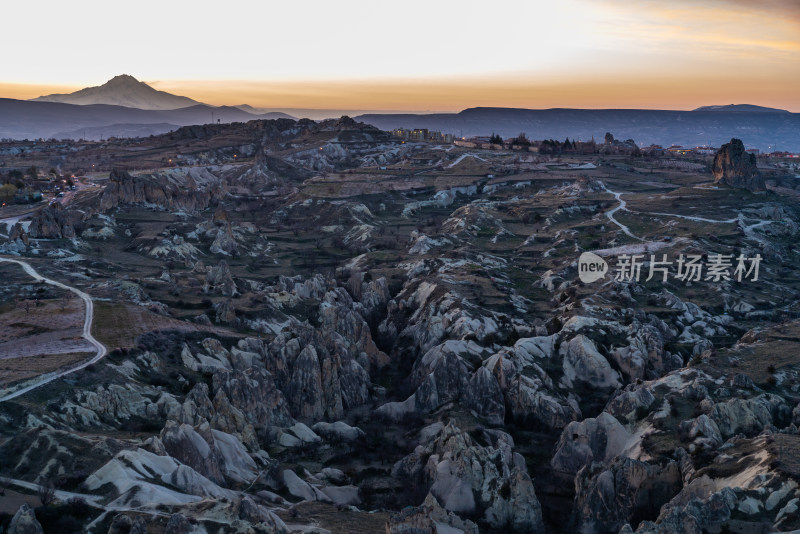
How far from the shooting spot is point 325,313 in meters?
107

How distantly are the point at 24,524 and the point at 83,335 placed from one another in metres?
44.3

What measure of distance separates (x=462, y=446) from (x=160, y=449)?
28.5 meters

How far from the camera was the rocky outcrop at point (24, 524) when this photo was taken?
134ft

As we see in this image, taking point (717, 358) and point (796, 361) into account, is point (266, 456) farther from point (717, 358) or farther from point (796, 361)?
point (796, 361)

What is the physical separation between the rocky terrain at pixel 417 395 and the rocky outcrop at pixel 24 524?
201 mm

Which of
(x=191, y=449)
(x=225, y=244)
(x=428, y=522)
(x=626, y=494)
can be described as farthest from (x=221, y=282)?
(x=626, y=494)

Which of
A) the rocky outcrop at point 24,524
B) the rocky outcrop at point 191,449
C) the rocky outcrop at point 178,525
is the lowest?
the rocky outcrop at point 191,449

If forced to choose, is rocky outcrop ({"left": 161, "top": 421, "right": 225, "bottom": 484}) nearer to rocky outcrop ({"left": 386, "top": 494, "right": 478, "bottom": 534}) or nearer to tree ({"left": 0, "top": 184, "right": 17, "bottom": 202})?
rocky outcrop ({"left": 386, "top": 494, "right": 478, "bottom": 534})

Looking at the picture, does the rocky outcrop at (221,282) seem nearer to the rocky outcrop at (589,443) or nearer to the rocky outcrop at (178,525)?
the rocky outcrop at (589,443)

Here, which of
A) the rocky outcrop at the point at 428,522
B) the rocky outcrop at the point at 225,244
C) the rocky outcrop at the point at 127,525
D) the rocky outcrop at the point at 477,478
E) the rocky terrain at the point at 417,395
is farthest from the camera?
the rocky outcrop at the point at 225,244

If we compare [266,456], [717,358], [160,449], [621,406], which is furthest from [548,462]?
[160,449]

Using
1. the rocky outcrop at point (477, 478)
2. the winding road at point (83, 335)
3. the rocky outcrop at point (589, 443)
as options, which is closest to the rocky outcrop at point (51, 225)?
the winding road at point (83, 335)

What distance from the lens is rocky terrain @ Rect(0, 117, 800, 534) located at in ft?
170

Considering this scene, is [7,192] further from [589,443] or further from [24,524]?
[589,443]
